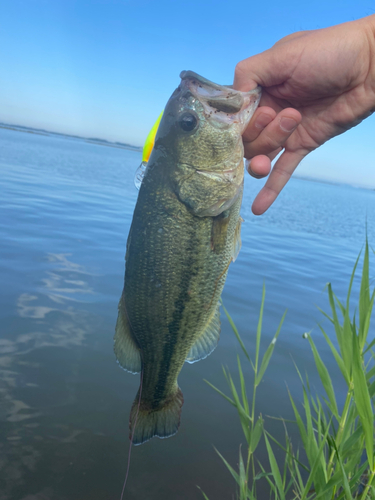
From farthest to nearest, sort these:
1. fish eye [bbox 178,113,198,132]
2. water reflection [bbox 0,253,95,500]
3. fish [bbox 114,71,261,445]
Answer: water reflection [bbox 0,253,95,500] → fish eye [bbox 178,113,198,132] → fish [bbox 114,71,261,445]

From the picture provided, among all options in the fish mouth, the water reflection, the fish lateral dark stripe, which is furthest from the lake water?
the fish mouth

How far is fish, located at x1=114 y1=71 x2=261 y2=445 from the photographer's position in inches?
77.3

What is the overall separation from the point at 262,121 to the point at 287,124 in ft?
0.59

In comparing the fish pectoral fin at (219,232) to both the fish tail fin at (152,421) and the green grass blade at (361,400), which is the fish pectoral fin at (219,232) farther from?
the fish tail fin at (152,421)

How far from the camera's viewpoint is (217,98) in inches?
84.8

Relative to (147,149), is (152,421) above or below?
below

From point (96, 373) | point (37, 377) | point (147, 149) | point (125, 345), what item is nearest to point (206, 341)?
point (125, 345)

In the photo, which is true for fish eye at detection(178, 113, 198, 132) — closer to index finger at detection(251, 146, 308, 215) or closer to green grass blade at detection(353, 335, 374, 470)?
index finger at detection(251, 146, 308, 215)

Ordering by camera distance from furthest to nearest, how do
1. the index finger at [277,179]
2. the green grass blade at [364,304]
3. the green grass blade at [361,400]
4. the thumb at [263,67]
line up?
the index finger at [277,179] < the thumb at [263,67] < the green grass blade at [364,304] < the green grass blade at [361,400]

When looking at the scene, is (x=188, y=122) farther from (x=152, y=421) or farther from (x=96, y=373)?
(x=96, y=373)

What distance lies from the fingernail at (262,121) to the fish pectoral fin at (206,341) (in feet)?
4.55

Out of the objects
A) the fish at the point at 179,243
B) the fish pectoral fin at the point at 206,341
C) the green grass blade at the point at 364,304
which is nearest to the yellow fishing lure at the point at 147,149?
the fish at the point at 179,243

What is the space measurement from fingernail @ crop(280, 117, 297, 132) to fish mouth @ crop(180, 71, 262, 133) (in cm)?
38

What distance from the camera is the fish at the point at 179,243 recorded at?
1963 millimetres
